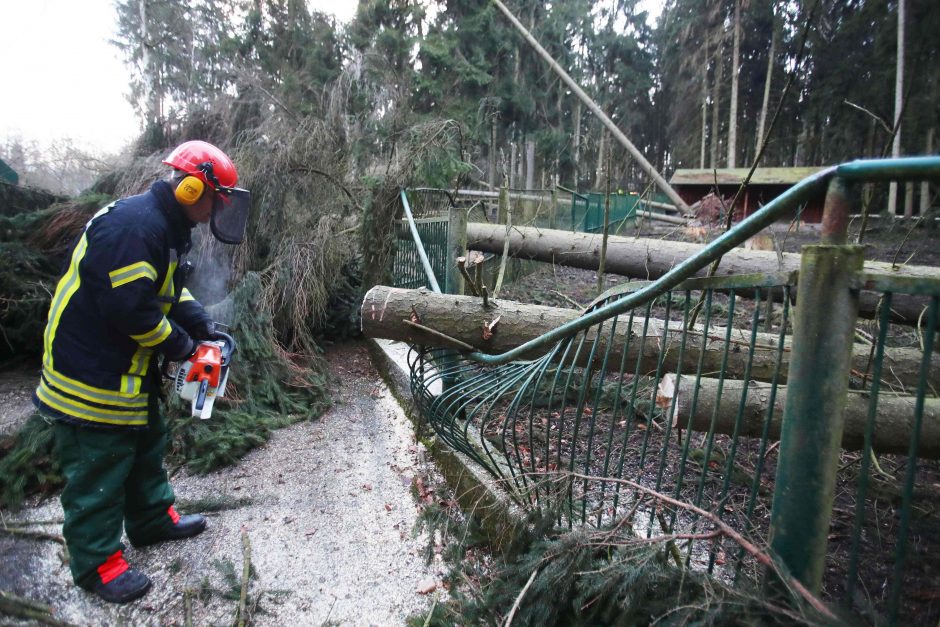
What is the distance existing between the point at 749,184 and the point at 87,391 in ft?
49.5

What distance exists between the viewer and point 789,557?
123 centimetres

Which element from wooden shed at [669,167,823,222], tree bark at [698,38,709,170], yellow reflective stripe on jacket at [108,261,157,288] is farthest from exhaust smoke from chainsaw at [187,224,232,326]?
tree bark at [698,38,709,170]

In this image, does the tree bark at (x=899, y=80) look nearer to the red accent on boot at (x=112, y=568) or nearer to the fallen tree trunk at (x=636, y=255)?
the fallen tree trunk at (x=636, y=255)

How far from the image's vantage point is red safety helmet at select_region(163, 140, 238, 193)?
250 centimetres

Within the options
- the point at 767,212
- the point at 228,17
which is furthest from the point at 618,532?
the point at 228,17

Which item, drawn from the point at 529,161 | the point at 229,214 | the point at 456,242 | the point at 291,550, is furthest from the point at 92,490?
the point at 529,161

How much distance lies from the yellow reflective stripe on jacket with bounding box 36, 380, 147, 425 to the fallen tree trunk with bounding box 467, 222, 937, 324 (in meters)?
3.25

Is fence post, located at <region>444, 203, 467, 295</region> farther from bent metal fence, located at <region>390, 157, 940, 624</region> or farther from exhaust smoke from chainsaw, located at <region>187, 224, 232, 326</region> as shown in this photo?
exhaust smoke from chainsaw, located at <region>187, 224, 232, 326</region>

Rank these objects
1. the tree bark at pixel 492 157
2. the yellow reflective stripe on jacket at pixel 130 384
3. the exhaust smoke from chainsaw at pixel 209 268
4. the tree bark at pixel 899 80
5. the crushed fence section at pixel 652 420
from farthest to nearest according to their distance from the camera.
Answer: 1. the tree bark at pixel 492 157
2. the tree bark at pixel 899 80
3. the exhaust smoke from chainsaw at pixel 209 268
4. the yellow reflective stripe on jacket at pixel 130 384
5. the crushed fence section at pixel 652 420

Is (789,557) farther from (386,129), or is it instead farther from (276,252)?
(386,129)

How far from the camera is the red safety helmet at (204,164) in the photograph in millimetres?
2504

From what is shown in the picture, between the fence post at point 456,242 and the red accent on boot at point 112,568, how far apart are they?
115 inches

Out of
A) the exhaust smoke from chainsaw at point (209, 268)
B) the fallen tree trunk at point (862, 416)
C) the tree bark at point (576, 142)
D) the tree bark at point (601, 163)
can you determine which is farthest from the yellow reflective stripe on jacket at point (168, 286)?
the tree bark at point (576, 142)

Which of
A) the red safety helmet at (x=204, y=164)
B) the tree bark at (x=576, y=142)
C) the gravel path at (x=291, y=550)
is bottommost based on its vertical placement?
the gravel path at (x=291, y=550)
